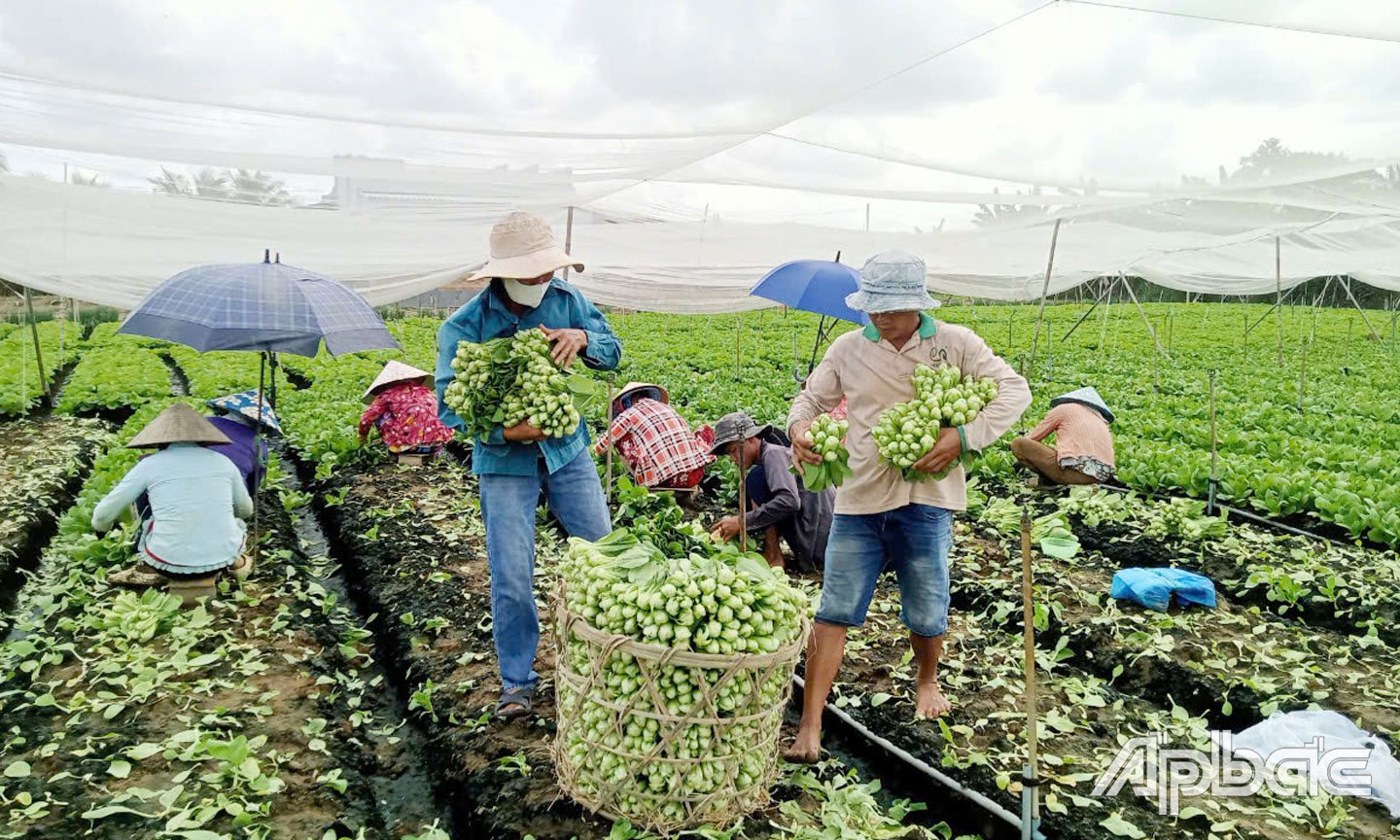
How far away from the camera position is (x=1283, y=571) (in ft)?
19.5

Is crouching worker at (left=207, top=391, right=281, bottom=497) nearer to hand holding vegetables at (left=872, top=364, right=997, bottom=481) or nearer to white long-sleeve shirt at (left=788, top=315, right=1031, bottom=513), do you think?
white long-sleeve shirt at (left=788, top=315, right=1031, bottom=513)

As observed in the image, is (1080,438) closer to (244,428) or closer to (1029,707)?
(1029,707)

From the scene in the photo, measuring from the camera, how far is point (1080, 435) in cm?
745

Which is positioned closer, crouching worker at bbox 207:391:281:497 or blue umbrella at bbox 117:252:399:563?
blue umbrella at bbox 117:252:399:563

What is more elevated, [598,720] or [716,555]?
[716,555]

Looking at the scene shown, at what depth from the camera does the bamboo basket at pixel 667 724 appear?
304 cm

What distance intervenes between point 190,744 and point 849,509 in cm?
293

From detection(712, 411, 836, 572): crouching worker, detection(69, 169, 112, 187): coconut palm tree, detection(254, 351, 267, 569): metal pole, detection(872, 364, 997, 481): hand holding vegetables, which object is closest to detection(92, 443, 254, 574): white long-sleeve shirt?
detection(254, 351, 267, 569): metal pole

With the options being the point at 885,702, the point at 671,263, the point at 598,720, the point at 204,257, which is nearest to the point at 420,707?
the point at 598,720

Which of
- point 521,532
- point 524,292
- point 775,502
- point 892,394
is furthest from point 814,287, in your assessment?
point 521,532

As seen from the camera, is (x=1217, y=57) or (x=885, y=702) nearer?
(x=885, y=702)

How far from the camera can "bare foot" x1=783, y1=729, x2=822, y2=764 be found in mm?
3832

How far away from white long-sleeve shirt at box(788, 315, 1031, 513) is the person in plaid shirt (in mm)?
3138

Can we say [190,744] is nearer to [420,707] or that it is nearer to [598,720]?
[420,707]
